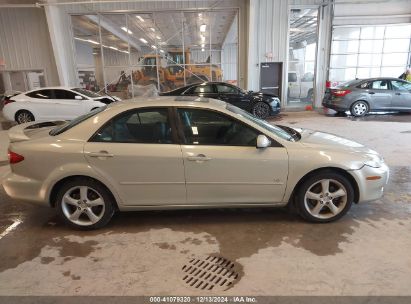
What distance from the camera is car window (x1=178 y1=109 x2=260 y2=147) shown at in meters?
3.49

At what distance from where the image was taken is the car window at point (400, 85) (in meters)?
11.9

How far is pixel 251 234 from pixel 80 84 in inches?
564

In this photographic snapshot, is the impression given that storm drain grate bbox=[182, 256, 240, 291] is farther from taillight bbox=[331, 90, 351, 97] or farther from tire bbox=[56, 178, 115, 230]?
taillight bbox=[331, 90, 351, 97]

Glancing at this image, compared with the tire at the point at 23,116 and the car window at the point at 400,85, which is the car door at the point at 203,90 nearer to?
the tire at the point at 23,116

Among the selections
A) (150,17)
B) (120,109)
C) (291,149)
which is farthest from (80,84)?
(291,149)

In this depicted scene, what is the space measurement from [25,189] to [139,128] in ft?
4.71

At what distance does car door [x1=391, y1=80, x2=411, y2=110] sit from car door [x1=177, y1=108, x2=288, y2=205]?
34.8 feet

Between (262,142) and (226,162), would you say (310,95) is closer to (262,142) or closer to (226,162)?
(262,142)

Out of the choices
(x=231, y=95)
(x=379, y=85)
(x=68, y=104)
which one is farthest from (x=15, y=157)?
(x=379, y=85)

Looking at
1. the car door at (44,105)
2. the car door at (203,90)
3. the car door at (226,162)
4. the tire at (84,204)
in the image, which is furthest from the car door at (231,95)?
the tire at (84,204)

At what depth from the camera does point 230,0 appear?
14.5 meters

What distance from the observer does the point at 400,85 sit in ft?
39.1

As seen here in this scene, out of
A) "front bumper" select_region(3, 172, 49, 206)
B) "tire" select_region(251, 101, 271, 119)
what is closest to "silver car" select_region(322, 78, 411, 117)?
"tire" select_region(251, 101, 271, 119)

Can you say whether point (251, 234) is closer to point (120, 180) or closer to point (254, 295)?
point (254, 295)
